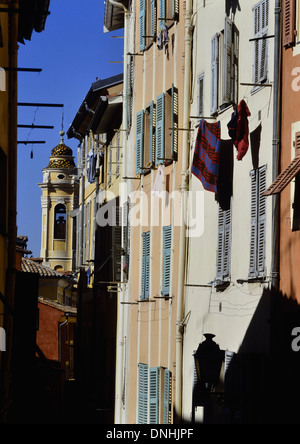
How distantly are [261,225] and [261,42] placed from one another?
116 inches

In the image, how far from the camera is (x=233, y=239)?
762 inches

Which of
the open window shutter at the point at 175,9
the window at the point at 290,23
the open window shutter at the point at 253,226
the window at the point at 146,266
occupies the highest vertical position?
the open window shutter at the point at 175,9

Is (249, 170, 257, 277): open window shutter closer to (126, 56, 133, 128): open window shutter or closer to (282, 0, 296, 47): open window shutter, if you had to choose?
(282, 0, 296, 47): open window shutter

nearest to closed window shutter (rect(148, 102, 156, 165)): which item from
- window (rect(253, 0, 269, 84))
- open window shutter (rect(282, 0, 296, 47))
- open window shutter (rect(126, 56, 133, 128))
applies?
open window shutter (rect(126, 56, 133, 128))

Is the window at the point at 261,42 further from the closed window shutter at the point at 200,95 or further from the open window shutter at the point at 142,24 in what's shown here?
the open window shutter at the point at 142,24

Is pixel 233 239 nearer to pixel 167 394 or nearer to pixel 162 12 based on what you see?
pixel 167 394

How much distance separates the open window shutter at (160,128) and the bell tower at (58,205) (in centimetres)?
7075

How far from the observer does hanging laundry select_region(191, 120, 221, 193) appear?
65.4 feet

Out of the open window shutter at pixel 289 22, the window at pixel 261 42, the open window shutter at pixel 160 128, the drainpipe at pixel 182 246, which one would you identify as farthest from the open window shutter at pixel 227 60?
the open window shutter at pixel 160 128

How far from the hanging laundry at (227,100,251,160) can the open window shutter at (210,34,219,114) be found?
89.6 inches

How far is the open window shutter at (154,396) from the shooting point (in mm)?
24381

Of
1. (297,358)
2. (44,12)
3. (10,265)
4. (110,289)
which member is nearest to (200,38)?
(44,12)

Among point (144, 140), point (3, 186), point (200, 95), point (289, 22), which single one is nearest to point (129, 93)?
point (144, 140)

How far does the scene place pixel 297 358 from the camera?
16328mm
